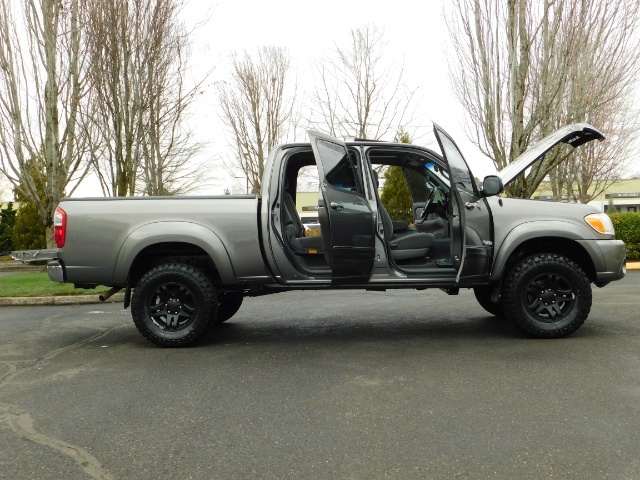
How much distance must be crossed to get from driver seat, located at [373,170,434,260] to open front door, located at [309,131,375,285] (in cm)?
33

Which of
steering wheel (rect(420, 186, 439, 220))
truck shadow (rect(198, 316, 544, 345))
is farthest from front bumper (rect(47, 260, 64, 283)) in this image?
steering wheel (rect(420, 186, 439, 220))

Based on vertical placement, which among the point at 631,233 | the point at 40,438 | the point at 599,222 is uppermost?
the point at 599,222

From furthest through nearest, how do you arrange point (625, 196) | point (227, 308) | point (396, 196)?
point (625, 196)
point (396, 196)
point (227, 308)

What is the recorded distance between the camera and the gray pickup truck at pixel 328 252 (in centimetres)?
529

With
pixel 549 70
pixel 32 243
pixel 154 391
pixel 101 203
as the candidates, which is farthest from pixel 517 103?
pixel 32 243

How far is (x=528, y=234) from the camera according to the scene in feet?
17.5

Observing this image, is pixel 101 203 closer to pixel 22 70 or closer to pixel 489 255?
pixel 489 255

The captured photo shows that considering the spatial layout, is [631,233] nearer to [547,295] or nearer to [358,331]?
[547,295]

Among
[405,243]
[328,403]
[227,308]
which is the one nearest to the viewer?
[328,403]

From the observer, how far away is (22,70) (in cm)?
→ 1334

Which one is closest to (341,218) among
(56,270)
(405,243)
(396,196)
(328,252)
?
(328,252)

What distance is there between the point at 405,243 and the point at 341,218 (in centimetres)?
86

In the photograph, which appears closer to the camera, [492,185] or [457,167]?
[492,185]

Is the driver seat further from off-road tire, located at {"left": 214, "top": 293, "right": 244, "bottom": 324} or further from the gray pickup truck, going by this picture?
off-road tire, located at {"left": 214, "top": 293, "right": 244, "bottom": 324}
